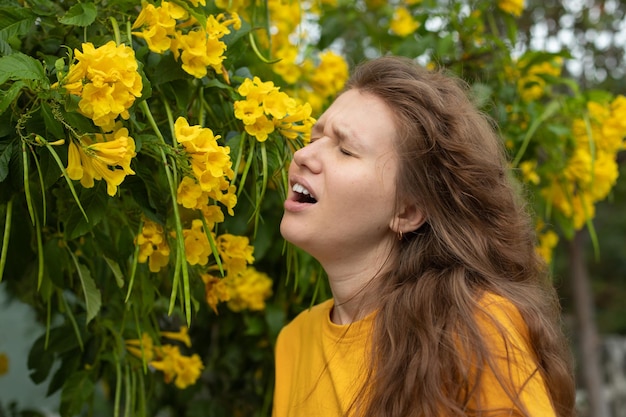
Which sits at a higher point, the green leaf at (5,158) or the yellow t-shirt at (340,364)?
the green leaf at (5,158)

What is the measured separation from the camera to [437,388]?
3.67 ft

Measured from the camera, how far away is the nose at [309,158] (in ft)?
4.13

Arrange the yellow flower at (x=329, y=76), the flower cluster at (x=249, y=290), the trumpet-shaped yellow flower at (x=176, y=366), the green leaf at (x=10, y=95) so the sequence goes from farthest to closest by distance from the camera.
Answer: the yellow flower at (x=329, y=76) < the flower cluster at (x=249, y=290) < the trumpet-shaped yellow flower at (x=176, y=366) < the green leaf at (x=10, y=95)

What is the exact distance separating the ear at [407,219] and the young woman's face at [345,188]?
12 millimetres

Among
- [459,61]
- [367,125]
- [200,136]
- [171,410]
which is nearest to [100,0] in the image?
[200,136]

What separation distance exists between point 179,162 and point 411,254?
1.35 feet

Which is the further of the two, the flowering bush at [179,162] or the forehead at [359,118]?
the forehead at [359,118]

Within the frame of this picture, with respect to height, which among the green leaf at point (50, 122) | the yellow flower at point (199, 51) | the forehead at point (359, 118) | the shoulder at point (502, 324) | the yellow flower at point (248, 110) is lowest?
the shoulder at point (502, 324)

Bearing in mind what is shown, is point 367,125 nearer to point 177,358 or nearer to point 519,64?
point 177,358

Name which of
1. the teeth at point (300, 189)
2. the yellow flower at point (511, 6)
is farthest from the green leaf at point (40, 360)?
the yellow flower at point (511, 6)

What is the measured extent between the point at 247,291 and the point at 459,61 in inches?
29.1

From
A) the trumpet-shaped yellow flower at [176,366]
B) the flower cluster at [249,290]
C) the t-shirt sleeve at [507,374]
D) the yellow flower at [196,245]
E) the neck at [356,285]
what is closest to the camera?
the t-shirt sleeve at [507,374]

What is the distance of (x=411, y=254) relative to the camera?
1.29 meters

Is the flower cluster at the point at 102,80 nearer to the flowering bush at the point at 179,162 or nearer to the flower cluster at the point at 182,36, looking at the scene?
the flowering bush at the point at 179,162
